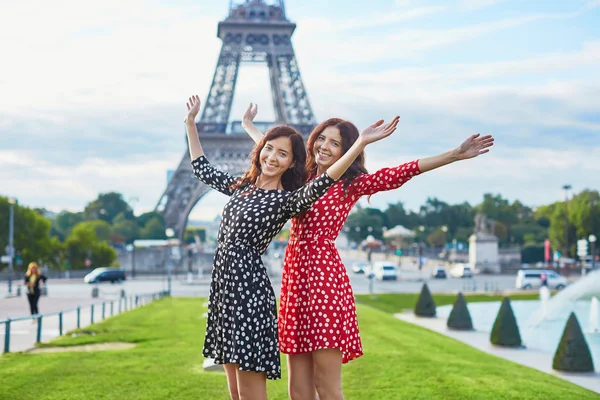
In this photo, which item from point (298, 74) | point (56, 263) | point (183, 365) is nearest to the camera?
point (183, 365)

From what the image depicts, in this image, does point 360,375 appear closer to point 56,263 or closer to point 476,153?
point 476,153

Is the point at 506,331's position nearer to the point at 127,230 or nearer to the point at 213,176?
the point at 213,176

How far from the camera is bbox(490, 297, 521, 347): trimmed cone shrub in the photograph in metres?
16.4

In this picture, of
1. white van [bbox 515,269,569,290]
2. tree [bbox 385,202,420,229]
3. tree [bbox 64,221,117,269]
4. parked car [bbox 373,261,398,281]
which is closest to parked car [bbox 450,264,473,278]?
parked car [bbox 373,261,398,281]

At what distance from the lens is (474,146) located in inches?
189

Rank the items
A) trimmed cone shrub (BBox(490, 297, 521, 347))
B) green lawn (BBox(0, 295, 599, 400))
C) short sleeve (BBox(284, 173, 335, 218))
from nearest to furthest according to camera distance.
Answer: short sleeve (BBox(284, 173, 335, 218)) → green lawn (BBox(0, 295, 599, 400)) → trimmed cone shrub (BBox(490, 297, 521, 347))

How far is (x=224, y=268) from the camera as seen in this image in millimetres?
4750

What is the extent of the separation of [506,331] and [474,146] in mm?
12401

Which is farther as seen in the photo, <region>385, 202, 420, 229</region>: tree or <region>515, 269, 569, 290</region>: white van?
<region>385, 202, 420, 229</region>: tree

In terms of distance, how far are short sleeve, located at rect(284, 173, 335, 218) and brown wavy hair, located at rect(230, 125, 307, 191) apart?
12.5 inches

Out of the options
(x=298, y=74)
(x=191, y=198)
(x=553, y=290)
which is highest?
(x=298, y=74)

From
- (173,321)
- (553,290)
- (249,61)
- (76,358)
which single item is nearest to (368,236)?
(249,61)

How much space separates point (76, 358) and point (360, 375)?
156 inches

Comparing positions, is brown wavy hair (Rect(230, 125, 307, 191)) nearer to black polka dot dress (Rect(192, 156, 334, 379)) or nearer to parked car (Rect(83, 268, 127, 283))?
black polka dot dress (Rect(192, 156, 334, 379))
